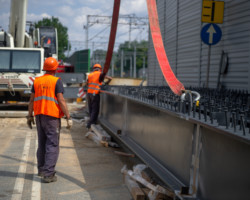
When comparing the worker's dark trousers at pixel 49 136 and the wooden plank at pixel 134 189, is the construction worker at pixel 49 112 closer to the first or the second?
the worker's dark trousers at pixel 49 136

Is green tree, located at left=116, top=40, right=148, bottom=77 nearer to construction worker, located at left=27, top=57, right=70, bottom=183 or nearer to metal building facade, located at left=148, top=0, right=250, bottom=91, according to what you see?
metal building facade, located at left=148, top=0, right=250, bottom=91

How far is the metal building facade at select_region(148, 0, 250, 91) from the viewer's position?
823 centimetres

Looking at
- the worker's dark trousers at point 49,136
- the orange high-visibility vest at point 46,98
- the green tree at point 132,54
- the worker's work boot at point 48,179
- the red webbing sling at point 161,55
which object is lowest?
the worker's work boot at point 48,179

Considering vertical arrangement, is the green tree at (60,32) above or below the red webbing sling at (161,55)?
above

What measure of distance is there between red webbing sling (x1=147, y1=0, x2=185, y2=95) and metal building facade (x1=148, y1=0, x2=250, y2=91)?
11.4 ft

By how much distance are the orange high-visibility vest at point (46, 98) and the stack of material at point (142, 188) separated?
1439 mm

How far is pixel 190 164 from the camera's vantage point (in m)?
3.94

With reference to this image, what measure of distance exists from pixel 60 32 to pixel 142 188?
208 feet

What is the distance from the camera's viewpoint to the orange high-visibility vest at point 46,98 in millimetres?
5402

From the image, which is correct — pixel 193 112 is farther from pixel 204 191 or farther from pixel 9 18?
pixel 9 18

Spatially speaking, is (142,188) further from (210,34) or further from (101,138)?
(210,34)

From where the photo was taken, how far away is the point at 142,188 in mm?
4812

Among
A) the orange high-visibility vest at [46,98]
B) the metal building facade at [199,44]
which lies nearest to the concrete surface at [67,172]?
the orange high-visibility vest at [46,98]

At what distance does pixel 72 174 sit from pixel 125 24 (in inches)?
1388
